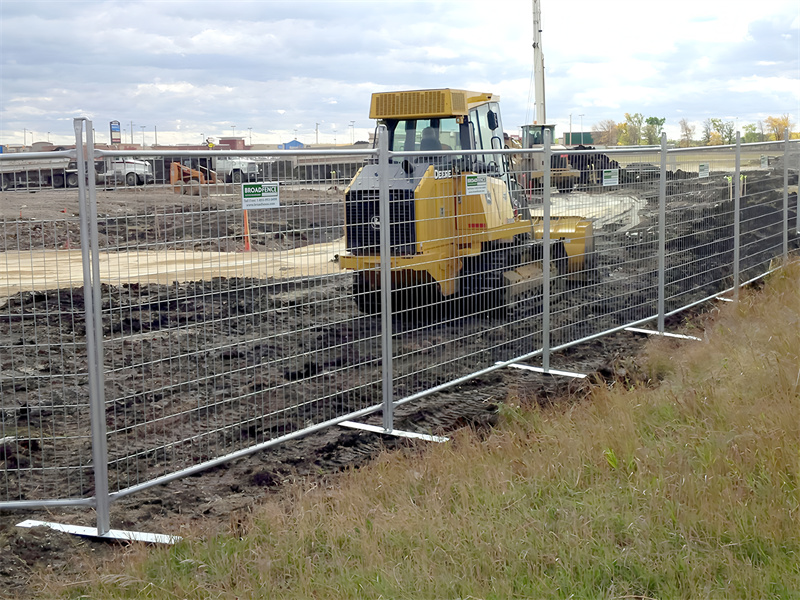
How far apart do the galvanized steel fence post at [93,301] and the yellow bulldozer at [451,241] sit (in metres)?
2.18

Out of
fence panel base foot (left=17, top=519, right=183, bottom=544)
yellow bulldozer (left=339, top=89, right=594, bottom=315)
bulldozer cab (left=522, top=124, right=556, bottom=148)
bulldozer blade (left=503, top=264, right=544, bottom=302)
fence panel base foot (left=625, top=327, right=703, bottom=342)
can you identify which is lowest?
fence panel base foot (left=17, top=519, right=183, bottom=544)

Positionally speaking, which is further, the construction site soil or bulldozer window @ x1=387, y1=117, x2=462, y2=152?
bulldozer window @ x1=387, y1=117, x2=462, y2=152

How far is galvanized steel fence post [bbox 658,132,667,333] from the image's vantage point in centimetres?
1027

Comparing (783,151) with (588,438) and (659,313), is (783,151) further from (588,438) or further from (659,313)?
(588,438)

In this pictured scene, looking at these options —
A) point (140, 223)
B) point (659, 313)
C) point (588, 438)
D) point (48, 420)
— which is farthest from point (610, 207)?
point (48, 420)

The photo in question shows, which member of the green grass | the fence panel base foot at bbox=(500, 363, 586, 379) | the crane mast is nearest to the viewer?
the green grass

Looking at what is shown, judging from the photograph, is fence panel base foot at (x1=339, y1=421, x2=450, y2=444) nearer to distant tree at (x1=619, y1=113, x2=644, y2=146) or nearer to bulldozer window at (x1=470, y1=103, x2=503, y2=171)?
bulldozer window at (x1=470, y1=103, x2=503, y2=171)

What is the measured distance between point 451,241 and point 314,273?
196 centimetres

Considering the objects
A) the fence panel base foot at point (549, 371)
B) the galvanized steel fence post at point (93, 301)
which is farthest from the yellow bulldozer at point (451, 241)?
the galvanized steel fence post at point (93, 301)

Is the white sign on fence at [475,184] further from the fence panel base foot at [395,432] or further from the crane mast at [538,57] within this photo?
the crane mast at [538,57]

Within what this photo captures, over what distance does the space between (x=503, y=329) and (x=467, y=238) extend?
3.53 ft

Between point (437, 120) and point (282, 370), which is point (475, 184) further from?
point (437, 120)

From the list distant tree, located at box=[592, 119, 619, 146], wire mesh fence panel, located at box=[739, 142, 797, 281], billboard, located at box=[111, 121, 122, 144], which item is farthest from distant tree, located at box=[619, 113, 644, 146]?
wire mesh fence panel, located at box=[739, 142, 797, 281]

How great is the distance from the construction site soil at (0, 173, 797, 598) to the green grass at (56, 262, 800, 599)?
0.55 metres
